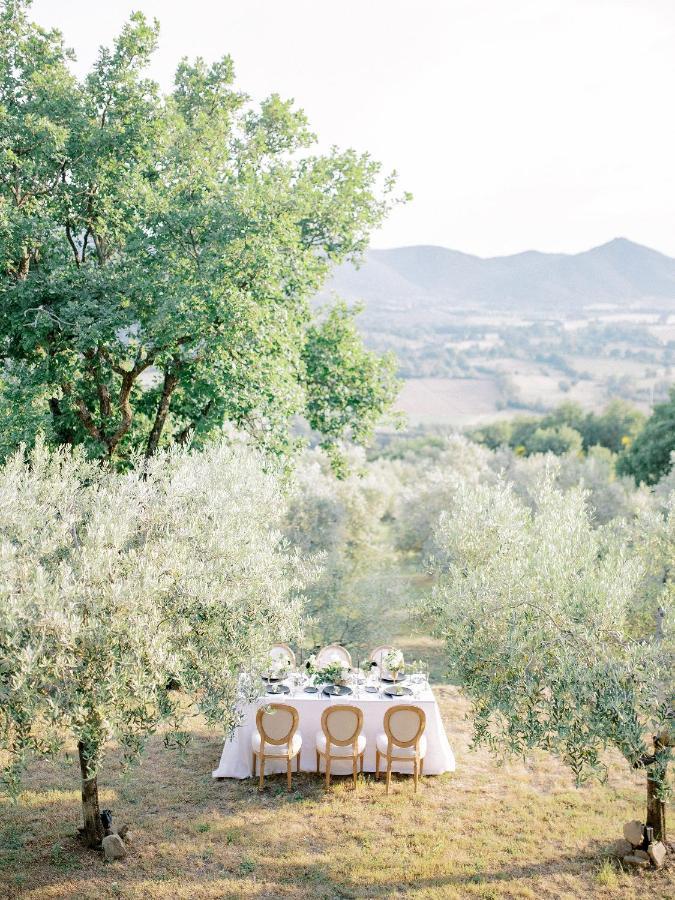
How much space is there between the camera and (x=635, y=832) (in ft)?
28.8

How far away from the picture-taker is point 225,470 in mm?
10156

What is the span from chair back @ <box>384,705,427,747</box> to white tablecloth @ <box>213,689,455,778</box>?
482mm

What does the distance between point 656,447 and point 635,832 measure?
29.1m

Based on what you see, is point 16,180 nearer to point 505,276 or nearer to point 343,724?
point 343,724

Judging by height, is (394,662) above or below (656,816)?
above

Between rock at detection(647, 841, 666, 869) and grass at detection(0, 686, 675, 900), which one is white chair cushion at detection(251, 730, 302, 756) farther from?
rock at detection(647, 841, 666, 869)

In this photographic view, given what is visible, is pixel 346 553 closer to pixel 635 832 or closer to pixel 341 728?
pixel 341 728

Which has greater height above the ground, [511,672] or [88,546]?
[88,546]

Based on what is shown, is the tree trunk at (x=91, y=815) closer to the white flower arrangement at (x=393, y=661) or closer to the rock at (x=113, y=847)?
the rock at (x=113, y=847)

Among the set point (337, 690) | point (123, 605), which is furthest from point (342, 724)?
point (123, 605)

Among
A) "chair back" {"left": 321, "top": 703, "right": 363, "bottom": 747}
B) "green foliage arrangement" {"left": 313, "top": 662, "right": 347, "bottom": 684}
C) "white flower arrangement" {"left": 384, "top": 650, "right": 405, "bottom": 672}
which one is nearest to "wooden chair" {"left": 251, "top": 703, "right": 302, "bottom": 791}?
"chair back" {"left": 321, "top": 703, "right": 363, "bottom": 747}

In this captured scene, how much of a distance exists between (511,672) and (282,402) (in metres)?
7.05

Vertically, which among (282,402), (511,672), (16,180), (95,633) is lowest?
(511,672)

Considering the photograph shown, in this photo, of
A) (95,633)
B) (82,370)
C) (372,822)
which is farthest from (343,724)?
(82,370)
